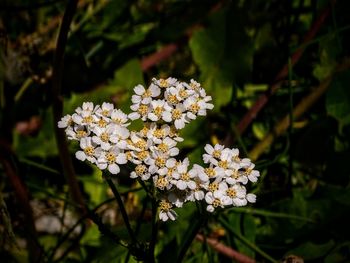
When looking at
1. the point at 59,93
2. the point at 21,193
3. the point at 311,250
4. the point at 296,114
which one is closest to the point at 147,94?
the point at 59,93

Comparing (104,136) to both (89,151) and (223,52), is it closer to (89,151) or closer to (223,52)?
(89,151)

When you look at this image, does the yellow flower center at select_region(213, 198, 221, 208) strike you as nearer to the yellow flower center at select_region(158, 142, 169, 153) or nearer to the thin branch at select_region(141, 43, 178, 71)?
the yellow flower center at select_region(158, 142, 169, 153)

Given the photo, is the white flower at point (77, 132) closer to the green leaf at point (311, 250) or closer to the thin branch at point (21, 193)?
the thin branch at point (21, 193)

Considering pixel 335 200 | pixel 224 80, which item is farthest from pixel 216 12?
pixel 335 200

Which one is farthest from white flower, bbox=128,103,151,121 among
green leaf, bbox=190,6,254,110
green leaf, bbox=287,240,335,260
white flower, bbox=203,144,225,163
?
green leaf, bbox=190,6,254,110

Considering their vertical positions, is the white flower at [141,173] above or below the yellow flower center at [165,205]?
above

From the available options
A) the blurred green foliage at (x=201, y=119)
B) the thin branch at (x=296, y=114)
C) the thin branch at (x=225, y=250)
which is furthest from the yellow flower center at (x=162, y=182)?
the thin branch at (x=296, y=114)
